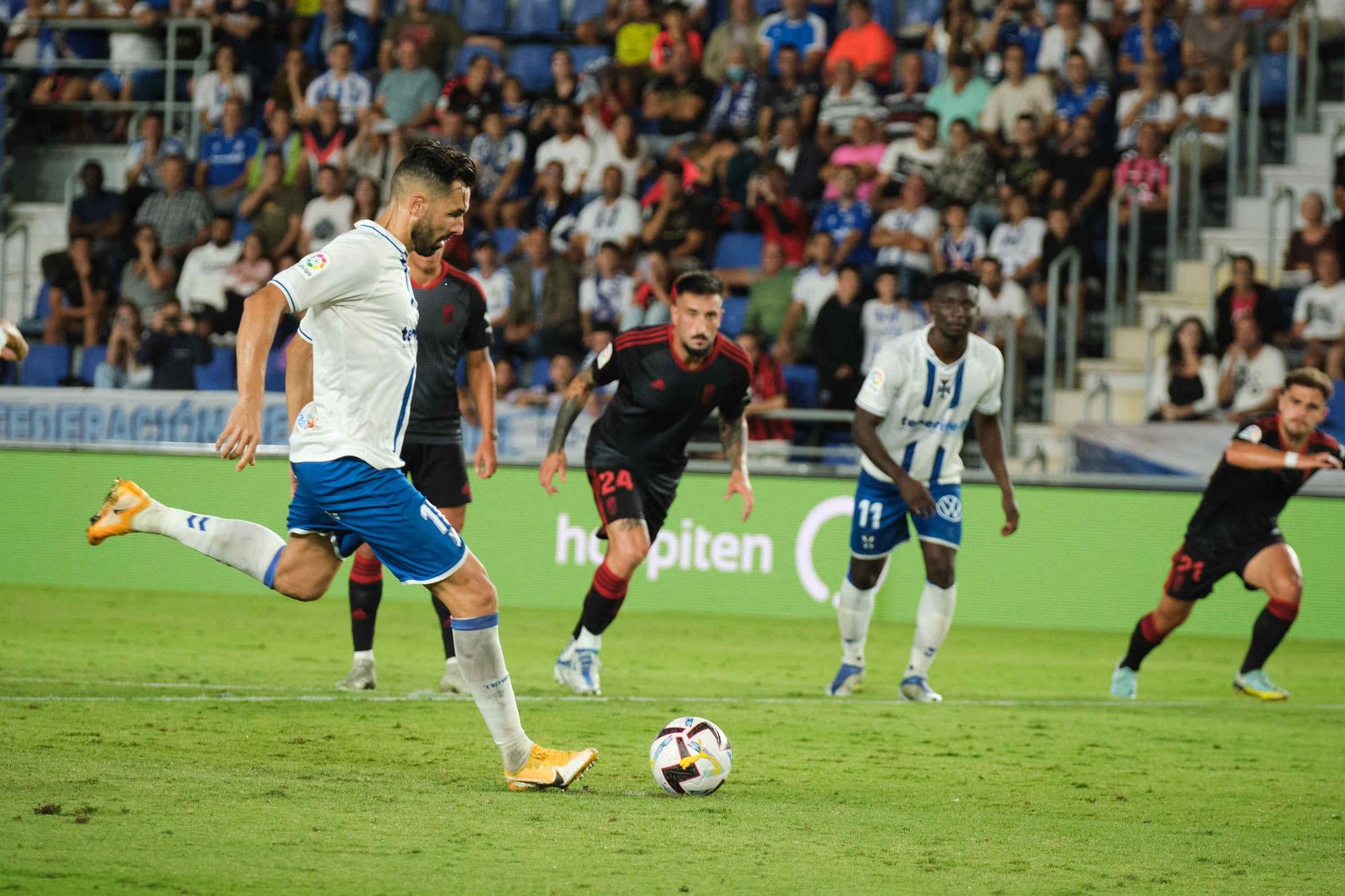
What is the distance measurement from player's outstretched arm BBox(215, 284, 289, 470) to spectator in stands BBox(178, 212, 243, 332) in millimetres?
12493

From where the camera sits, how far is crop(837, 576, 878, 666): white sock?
30.0 ft

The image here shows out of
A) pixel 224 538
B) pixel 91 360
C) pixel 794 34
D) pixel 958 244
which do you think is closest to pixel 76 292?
pixel 91 360

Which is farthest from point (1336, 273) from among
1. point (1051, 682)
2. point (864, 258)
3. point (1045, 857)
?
point (1045, 857)

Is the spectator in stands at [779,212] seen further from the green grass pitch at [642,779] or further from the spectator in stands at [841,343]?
the green grass pitch at [642,779]

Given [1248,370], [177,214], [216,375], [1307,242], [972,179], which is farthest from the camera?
[177,214]

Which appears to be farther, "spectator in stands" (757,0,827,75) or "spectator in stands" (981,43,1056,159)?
"spectator in stands" (757,0,827,75)

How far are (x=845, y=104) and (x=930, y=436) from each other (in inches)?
368

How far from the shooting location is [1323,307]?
1485cm

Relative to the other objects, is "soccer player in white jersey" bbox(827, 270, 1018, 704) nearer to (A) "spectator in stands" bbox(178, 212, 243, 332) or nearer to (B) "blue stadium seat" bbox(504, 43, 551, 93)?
(A) "spectator in stands" bbox(178, 212, 243, 332)

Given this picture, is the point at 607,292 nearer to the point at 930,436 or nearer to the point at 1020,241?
the point at 1020,241

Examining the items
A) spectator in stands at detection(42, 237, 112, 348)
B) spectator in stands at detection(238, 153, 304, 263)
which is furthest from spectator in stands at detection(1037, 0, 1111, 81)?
spectator in stands at detection(42, 237, 112, 348)

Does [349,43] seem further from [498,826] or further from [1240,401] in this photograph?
[498,826]

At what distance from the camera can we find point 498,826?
17.1 feet

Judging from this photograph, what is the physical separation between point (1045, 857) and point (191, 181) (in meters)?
15.7
